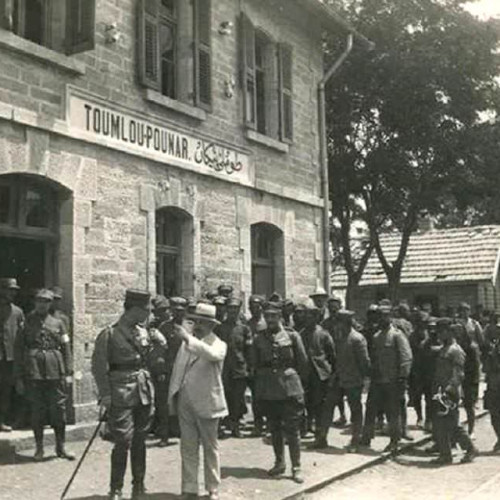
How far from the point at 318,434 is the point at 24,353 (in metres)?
3.57

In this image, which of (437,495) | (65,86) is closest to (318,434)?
(437,495)

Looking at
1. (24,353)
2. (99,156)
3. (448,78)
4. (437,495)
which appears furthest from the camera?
(448,78)

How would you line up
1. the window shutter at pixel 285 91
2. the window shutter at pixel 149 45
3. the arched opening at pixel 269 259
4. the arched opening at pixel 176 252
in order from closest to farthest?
the window shutter at pixel 149 45
the arched opening at pixel 176 252
the arched opening at pixel 269 259
the window shutter at pixel 285 91

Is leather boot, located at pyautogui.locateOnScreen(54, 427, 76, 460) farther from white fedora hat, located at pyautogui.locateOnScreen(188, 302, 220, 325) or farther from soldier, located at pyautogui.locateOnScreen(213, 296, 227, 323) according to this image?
soldier, located at pyautogui.locateOnScreen(213, 296, 227, 323)

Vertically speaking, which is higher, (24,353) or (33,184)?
(33,184)

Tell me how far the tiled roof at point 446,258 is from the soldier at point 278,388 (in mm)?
18934

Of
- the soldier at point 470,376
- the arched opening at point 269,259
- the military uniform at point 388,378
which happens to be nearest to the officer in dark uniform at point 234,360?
the military uniform at point 388,378

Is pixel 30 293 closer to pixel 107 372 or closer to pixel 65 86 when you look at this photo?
pixel 65 86

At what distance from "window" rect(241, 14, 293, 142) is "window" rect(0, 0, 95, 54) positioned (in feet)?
14.8

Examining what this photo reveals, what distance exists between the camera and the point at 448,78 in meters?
18.3

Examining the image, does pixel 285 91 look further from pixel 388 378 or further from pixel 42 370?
pixel 42 370

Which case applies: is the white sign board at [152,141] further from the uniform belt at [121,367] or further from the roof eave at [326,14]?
the uniform belt at [121,367]

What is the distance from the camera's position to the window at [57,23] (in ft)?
31.2

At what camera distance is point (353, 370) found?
9.45 meters
